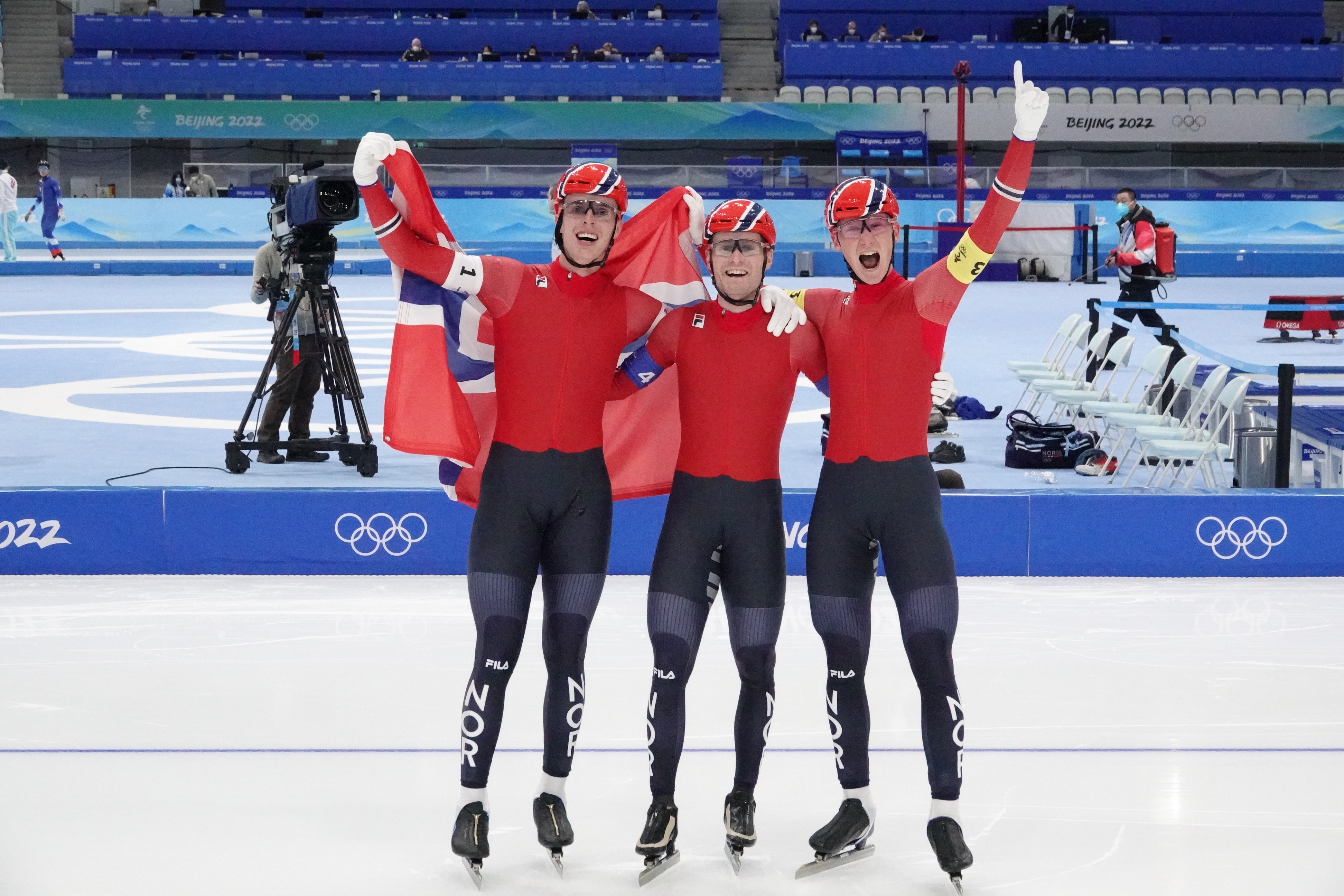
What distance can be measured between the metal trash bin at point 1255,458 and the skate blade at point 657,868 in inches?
→ 190

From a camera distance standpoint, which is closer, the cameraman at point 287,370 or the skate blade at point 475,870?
the skate blade at point 475,870

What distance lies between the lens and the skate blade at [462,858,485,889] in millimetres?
3426

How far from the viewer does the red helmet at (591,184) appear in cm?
357

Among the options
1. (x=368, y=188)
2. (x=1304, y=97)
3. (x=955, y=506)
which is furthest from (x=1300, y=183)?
(x=368, y=188)

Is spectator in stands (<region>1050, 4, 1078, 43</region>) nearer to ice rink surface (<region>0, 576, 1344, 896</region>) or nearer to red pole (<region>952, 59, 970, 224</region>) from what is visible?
red pole (<region>952, 59, 970, 224</region>)

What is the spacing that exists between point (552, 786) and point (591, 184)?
62.0 inches

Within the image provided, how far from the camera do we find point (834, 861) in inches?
139

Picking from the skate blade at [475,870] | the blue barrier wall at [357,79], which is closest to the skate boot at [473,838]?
the skate blade at [475,870]

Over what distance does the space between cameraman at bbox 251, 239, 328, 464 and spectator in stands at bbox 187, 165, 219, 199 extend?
17031 millimetres

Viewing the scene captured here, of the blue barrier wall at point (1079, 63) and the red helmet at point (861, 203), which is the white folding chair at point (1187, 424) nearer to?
the red helmet at point (861, 203)

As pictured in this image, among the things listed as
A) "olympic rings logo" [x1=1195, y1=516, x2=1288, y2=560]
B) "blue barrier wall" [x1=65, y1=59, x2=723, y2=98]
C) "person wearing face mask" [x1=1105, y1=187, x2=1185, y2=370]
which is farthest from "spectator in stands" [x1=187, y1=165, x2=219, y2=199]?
"olympic rings logo" [x1=1195, y1=516, x2=1288, y2=560]

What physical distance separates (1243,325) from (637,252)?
1463 centimetres

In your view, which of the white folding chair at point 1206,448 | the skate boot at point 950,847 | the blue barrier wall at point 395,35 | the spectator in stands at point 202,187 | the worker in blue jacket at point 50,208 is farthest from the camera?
the blue barrier wall at point 395,35

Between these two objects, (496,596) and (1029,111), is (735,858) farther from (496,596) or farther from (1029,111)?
(1029,111)
